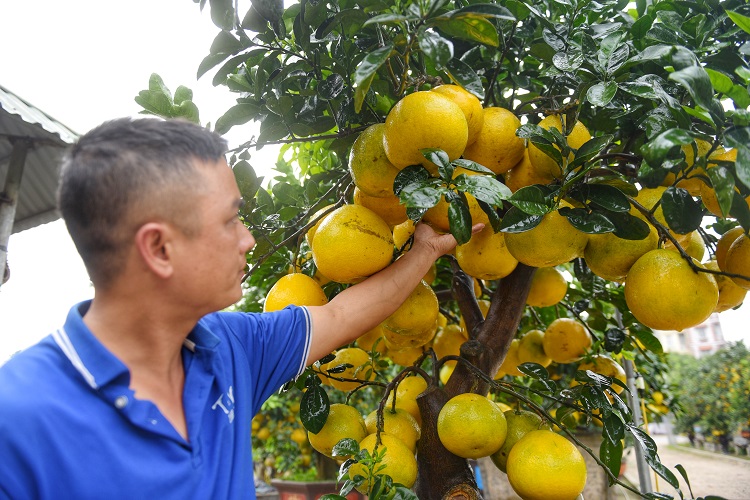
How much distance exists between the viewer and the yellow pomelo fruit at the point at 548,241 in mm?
1133

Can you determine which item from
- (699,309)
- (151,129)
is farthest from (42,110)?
(699,309)

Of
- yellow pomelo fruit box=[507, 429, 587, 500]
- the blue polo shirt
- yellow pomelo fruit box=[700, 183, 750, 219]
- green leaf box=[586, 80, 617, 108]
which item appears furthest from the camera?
yellow pomelo fruit box=[507, 429, 587, 500]

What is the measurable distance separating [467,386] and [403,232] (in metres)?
0.43

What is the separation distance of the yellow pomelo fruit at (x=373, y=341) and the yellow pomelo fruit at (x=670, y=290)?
29.3 inches

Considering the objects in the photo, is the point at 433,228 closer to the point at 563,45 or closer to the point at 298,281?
the point at 298,281

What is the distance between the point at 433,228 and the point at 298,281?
1.11ft

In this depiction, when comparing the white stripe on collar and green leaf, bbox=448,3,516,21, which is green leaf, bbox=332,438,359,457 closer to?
the white stripe on collar

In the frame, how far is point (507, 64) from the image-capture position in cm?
151

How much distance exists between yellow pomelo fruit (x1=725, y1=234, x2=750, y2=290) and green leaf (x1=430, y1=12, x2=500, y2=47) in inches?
25.9

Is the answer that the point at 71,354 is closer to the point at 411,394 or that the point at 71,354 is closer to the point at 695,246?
the point at 411,394

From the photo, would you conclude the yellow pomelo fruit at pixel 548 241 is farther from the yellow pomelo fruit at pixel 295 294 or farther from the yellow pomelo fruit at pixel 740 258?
the yellow pomelo fruit at pixel 295 294

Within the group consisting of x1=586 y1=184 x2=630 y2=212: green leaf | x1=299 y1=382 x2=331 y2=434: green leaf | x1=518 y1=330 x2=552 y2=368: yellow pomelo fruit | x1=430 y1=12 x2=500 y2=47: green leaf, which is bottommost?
x1=518 y1=330 x2=552 y2=368: yellow pomelo fruit

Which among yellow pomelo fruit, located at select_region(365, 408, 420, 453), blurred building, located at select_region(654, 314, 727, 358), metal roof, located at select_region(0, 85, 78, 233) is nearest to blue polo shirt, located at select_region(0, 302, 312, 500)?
yellow pomelo fruit, located at select_region(365, 408, 420, 453)

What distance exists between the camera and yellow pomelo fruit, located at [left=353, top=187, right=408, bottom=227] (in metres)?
1.25
